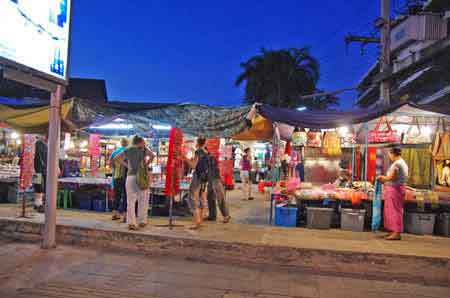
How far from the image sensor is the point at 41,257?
6141mm

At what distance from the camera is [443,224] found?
308 inches

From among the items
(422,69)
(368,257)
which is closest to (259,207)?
(368,257)

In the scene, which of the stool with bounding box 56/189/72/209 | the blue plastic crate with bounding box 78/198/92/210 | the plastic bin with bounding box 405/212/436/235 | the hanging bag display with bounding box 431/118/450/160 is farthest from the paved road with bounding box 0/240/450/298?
the hanging bag display with bounding box 431/118/450/160

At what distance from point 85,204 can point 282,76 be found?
2189 centimetres

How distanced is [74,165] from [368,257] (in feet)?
36.5

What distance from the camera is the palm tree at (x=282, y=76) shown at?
28.7m

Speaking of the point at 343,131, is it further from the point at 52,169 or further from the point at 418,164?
the point at 52,169

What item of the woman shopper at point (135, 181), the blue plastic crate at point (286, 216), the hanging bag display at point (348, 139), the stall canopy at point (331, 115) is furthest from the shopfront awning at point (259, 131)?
the woman shopper at point (135, 181)

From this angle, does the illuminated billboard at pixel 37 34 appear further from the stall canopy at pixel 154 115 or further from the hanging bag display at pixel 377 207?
the hanging bag display at pixel 377 207

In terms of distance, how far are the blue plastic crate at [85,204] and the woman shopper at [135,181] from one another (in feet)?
10.2

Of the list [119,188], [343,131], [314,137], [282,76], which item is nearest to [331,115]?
[314,137]

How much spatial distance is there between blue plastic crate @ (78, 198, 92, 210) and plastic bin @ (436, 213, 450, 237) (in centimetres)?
912

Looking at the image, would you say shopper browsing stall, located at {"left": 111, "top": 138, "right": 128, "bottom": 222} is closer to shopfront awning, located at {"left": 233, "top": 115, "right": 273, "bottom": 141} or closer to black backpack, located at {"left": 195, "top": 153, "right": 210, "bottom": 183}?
black backpack, located at {"left": 195, "top": 153, "right": 210, "bottom": 183}

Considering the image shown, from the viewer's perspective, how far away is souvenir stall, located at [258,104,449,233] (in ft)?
25.6
